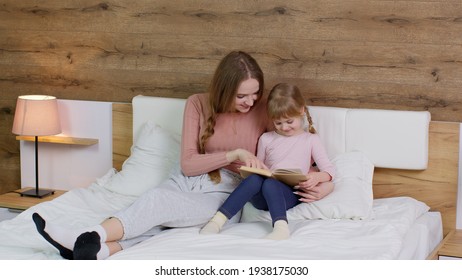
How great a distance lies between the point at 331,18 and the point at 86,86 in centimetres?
127

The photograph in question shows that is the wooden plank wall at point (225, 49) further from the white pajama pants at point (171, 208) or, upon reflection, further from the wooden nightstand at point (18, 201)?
the white pajama pants at point (171, 208)

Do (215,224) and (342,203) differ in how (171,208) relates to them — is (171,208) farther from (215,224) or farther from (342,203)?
(342,203)

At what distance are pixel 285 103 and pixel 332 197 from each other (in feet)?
1.31

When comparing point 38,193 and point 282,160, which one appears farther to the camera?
point 38,193

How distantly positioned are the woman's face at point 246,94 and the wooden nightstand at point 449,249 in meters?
0.89

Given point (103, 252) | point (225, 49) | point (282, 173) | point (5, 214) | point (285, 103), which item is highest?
point (225, 49)

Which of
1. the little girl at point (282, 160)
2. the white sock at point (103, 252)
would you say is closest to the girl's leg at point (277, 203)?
the little girl at point (282, 160)

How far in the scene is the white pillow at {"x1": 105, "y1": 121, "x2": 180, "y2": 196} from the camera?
3277 mm

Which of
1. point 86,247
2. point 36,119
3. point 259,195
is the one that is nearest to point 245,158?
point 259,195

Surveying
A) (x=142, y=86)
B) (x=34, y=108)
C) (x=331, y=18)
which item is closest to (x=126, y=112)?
(x=142, y=86)

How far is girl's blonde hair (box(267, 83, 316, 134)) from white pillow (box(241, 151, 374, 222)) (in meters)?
0.33

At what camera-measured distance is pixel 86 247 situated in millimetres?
2361

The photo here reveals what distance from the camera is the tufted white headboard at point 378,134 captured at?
10.2 feet

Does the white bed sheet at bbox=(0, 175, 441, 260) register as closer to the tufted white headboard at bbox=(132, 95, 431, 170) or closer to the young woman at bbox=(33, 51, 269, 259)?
the young woman at bbox=(33, 51, 269, 259)
